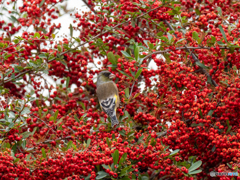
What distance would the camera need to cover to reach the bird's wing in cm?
460

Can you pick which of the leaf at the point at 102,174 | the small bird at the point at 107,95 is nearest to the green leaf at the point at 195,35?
the small bird at the point at 107,95

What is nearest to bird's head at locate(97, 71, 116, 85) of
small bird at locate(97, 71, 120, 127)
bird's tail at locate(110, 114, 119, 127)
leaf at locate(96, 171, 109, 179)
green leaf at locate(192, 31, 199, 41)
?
small bird at locate(97, 71, 120, 127)

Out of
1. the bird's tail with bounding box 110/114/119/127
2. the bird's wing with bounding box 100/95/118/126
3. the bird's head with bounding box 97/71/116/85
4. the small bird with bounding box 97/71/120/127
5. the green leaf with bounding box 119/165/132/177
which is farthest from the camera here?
the bird's head with bounding box 97/71/116/85

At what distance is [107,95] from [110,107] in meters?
0.57

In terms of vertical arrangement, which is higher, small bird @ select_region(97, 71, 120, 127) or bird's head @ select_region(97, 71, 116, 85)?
bird's head @ select_region(97, 71, 116, 85)

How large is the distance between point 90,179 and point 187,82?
1812 mm

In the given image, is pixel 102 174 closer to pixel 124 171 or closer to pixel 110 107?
pixel 124 171

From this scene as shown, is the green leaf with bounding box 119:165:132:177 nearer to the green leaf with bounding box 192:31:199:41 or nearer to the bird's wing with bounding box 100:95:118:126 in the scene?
the bird's wing with bounding box 100:95:118:126

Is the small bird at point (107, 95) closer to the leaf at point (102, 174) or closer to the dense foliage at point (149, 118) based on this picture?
the dense foliage at point (149, 118)

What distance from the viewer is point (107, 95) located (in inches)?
223

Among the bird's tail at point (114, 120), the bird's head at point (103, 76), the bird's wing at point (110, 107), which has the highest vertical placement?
the bird's head at point (103, 76)

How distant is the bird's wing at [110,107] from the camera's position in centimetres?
460

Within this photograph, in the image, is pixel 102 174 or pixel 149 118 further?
pixel 149 118

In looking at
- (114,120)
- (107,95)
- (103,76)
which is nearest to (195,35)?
(114,120)
